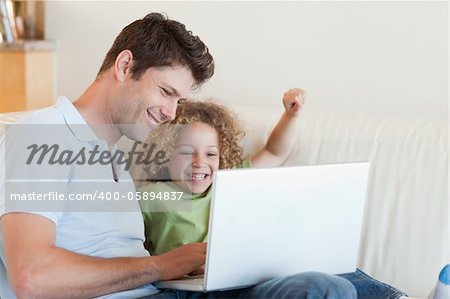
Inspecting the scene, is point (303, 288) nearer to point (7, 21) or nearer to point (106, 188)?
point (106, 188)

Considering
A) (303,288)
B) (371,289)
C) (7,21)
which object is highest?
(7,21)

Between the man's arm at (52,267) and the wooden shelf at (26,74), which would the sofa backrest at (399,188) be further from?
the wooden shelf at (26,74)

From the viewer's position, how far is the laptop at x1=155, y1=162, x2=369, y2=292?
1.31 m

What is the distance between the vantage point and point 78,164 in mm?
1476

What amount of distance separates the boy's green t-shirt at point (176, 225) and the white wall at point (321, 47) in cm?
67

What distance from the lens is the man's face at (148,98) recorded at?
157 centimetres

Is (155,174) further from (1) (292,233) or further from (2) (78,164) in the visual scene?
(1) (292,233)

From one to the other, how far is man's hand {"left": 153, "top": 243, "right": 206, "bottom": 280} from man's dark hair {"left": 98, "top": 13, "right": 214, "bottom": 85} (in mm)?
371

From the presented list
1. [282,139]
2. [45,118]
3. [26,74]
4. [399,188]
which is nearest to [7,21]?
[26,74]

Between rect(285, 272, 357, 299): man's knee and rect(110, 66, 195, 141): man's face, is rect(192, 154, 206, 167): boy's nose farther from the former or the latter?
rect(285, 272, 357, 299): man's knee

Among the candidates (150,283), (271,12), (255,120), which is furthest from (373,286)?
(271,12)

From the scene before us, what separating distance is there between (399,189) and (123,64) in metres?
0.77

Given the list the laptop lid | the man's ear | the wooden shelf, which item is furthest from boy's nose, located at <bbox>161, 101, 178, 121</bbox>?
the wooden shelf

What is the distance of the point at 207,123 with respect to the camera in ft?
6.30
